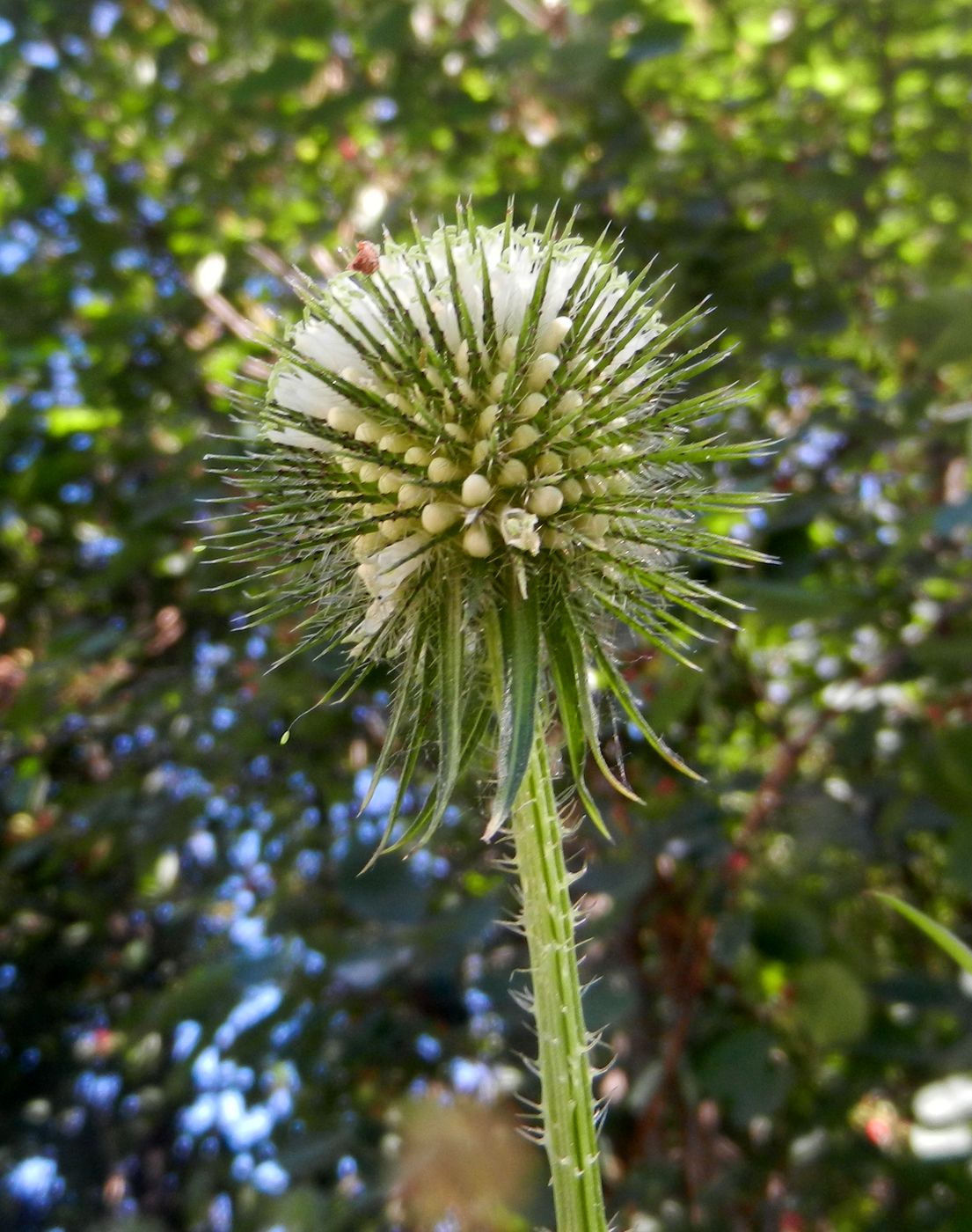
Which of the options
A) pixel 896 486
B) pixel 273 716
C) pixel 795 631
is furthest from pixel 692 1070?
pixel 896 486

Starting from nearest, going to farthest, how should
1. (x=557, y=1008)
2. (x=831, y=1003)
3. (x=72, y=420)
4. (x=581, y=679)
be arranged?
(x=557, y=1008)
(x=581, y=679)
(x=831, y=1003)
(x=72, y=420)

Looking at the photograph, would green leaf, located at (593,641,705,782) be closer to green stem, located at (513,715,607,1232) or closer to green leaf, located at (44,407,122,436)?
green stem, located at (513,715,607,1232)

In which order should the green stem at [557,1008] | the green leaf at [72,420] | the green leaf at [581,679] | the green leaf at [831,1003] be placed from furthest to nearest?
the green leaf at [72,420] < the green leaf at [831,1003] < the green leaf at [581,679] < the green stem at [557,1008]

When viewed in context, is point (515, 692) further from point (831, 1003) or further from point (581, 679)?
point (831, 1003)

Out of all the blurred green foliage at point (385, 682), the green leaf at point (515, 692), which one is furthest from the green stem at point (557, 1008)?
the blurred green foliage at point (385, 682)

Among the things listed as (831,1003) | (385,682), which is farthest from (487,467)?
(831,1003)

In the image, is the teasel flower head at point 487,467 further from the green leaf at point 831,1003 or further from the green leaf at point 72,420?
the green leaf at point 72,420

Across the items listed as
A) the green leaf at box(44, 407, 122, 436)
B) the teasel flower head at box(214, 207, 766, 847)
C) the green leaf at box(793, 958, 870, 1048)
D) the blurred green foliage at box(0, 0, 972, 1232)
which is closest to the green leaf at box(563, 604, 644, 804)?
the teasel flower head at box(214, 207, 766, 847)
